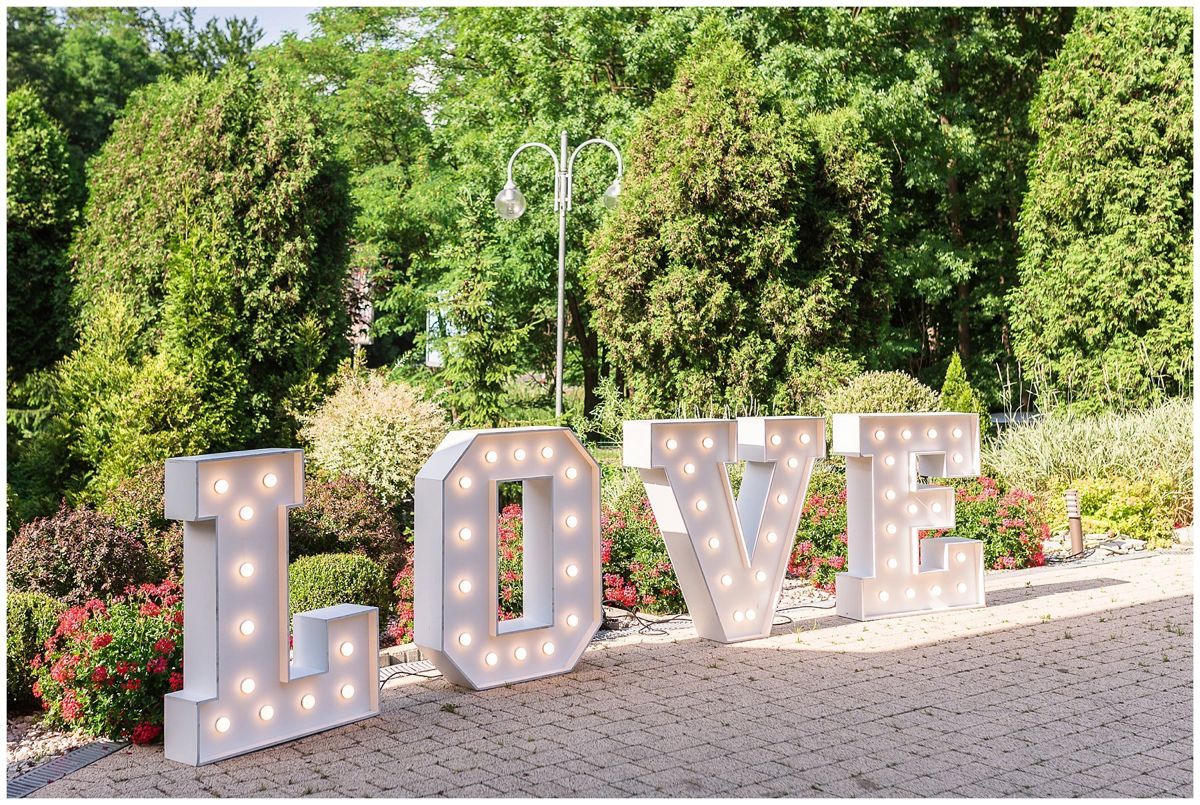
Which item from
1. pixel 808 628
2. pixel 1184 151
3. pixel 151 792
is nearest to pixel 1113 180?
pixel 1184 151

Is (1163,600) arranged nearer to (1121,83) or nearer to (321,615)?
(321,615)

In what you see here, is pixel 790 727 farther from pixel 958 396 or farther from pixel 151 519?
pixel 958 396

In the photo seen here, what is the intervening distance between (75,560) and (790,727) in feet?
18.7

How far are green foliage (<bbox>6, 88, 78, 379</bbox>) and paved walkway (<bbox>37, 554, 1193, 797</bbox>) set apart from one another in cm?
1372

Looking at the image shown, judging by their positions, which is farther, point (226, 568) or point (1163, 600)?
point (1163, 600)

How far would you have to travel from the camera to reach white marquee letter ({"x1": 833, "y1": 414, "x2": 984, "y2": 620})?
765cm

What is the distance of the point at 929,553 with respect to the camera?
823 cm

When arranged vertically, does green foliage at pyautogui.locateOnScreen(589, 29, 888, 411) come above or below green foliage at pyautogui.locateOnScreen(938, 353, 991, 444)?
above

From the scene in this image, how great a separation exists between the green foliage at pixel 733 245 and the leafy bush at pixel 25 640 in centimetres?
1004

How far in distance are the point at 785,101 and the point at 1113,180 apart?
16.2ft

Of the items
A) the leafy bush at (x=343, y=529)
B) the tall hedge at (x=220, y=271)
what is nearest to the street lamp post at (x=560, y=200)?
the tall hedge at (x=220, y=271)

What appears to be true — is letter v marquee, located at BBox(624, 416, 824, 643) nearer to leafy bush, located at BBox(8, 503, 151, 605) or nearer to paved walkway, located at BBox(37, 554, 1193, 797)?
paved walkway, located at BBox(37, 554, 1193, 797)

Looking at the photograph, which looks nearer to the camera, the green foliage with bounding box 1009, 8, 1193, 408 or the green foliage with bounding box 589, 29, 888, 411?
the green foliage with bounding box 589, 29, 888, 411

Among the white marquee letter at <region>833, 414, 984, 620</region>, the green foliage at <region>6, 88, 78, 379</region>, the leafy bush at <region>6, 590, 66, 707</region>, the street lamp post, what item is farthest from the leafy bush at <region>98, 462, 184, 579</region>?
the green foliage at <region>6, 88, 78, 379</region>
